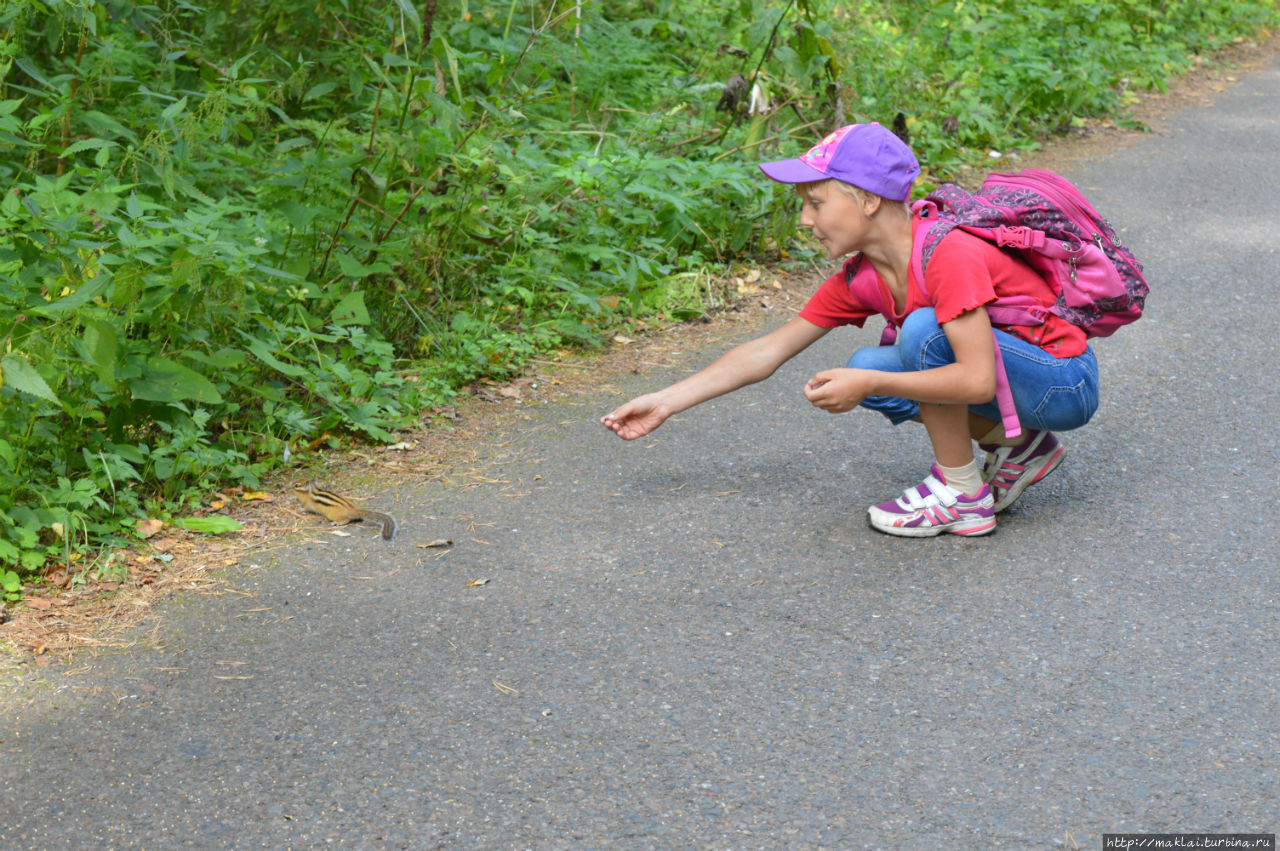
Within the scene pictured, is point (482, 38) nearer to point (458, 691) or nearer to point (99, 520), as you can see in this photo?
point (99, 520)

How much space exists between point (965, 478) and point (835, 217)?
2.54 ft

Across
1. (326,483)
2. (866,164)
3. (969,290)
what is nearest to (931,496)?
(969,290)

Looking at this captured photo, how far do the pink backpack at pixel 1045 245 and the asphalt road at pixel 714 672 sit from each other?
1.86 feet

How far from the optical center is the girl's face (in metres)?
2.95

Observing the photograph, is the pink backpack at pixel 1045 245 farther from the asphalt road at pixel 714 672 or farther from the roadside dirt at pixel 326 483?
the roadside dirt at pixel 326 483

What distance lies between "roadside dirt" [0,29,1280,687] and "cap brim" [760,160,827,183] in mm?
1349

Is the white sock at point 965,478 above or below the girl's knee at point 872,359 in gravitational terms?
below

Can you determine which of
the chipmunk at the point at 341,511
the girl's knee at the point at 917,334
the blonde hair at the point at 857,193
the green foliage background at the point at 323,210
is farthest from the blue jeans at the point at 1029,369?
the green foliage background at the point at 323,210

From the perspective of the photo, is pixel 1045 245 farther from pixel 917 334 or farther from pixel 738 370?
pixel 738 370

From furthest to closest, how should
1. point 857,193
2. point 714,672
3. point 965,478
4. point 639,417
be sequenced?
1. point 639,417
2. point 965,478
3. point 857,193
4. point 714,672

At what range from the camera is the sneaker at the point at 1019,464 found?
3275 millimetres

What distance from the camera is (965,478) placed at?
123 inches

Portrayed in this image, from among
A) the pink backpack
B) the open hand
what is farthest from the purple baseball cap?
the open hand

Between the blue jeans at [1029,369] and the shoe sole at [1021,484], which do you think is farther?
the shoe sole at [1021,484]
